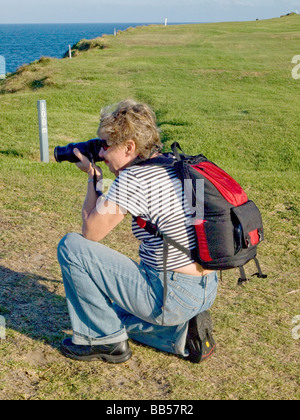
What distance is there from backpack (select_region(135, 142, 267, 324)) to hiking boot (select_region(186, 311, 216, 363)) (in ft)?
1.15

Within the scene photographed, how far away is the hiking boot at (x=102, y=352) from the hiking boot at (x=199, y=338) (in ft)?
1.24

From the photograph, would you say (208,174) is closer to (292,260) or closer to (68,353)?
(68,353)

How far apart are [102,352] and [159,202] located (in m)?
0.98

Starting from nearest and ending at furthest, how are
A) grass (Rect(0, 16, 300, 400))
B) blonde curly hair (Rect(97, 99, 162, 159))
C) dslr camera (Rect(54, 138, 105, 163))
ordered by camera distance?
blonde curly hair (Rect(97, 99, 162, 159)) → grass (Rect(0, 16, 300, 400)) → dslr camera (Rect(54, 138, 105, 163))

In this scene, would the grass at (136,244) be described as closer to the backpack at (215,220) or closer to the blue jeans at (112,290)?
the blue jeans at (112,290)

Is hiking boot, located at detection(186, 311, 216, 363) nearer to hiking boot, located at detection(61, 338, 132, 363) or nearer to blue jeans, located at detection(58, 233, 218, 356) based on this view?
blue jeans, located at detection(58, 233, 218, 356)

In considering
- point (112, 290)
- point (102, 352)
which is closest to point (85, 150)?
point (112, 290)

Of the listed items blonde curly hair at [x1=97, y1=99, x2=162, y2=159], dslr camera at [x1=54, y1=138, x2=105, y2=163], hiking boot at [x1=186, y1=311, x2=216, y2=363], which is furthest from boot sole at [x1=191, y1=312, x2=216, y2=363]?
dslr camera at [x1=54, y1=138, x2=105, y2=163]

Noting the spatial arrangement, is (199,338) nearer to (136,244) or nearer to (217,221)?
(217,221)

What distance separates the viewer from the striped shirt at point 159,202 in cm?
284

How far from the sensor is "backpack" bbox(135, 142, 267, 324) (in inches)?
111

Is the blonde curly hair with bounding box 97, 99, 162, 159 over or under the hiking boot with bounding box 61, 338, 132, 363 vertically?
over

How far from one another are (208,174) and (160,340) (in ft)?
3.61
